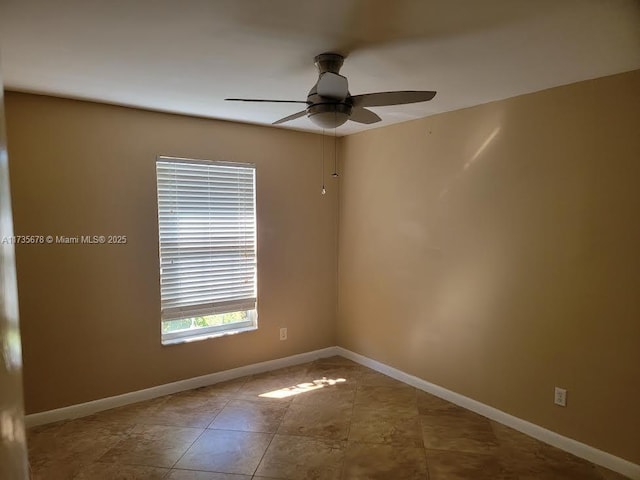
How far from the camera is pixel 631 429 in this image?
94.1 inches

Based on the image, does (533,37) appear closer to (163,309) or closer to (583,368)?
(583,368)

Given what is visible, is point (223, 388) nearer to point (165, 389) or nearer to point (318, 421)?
point (165, 389)

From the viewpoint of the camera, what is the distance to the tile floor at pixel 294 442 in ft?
8.04

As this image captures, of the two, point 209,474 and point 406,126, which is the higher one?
point 406,126

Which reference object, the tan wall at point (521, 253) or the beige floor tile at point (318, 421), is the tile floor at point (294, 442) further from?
the tan wall at point (521, 253)

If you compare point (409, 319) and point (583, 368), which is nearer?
point (583, 368)

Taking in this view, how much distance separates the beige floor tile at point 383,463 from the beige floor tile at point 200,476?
0.65 meters

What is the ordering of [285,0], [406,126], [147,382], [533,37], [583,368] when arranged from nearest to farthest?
[285,0] < [533,37] < [583,368] < [147,382] < [406,126]

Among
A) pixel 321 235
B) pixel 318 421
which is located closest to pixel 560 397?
pixel 318 421

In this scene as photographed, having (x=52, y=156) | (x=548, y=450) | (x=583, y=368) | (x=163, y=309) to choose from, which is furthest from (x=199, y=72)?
(x=548, y=450)

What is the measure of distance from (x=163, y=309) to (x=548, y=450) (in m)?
3.09

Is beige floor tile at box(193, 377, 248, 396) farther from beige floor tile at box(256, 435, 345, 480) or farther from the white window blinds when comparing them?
beige floor tile at box(256, 435, 345, 480)

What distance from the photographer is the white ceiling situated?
5.48 feet

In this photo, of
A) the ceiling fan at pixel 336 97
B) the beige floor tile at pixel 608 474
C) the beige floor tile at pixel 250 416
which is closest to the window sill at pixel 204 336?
the beige floor tile at pixel 250 416
